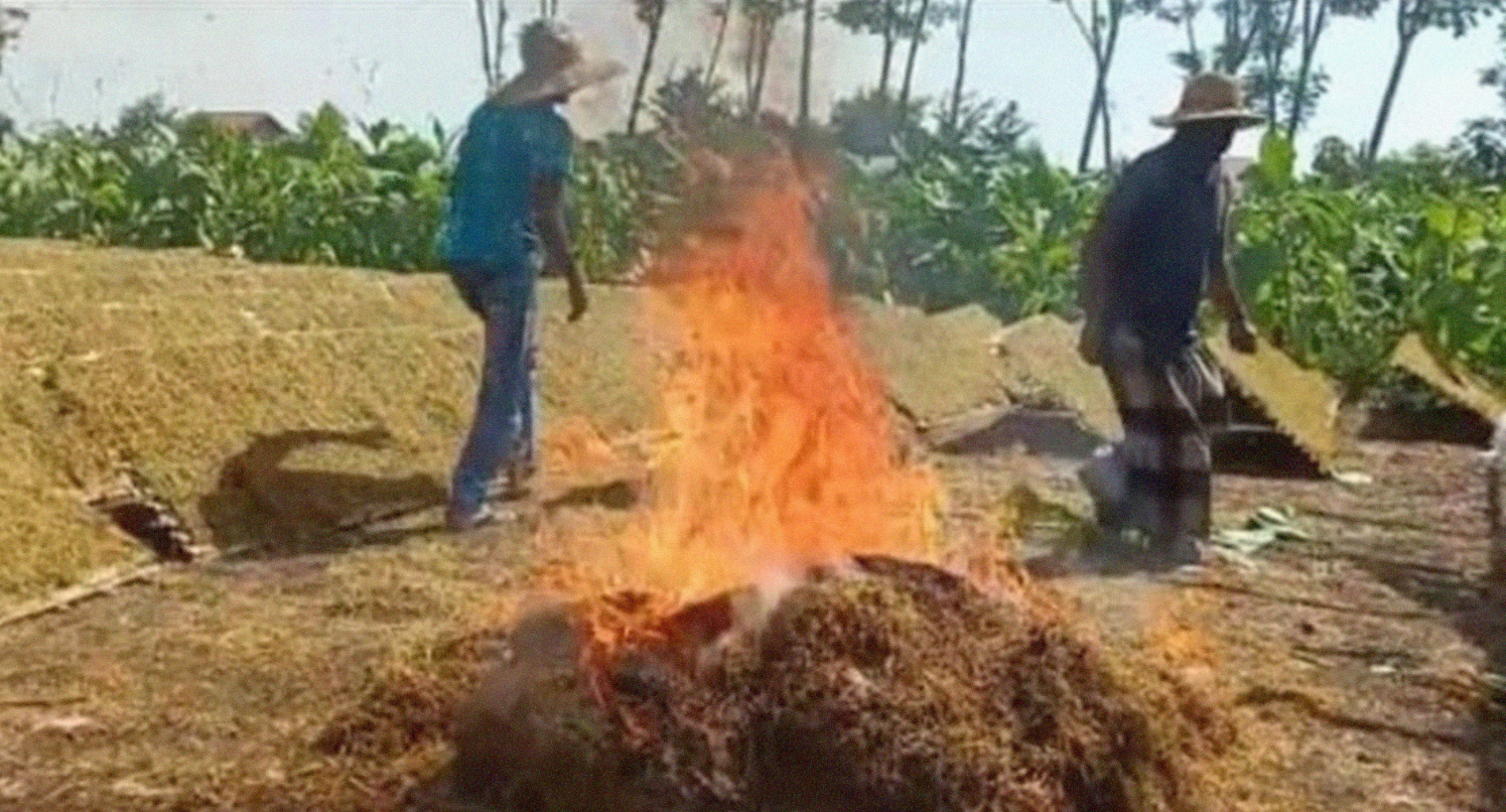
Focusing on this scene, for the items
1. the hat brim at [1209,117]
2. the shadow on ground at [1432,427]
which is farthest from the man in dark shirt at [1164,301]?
the shadow on ground at [1432,427]

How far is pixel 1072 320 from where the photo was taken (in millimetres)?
16500

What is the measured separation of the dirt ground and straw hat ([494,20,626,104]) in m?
1.65

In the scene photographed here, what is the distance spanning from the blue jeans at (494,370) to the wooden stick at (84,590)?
135 centimetres

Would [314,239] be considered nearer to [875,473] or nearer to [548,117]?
[548,117]

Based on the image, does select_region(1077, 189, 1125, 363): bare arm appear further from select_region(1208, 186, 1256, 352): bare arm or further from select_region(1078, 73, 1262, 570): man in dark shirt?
select_region(1208, 186, 1256, 352): bare arm

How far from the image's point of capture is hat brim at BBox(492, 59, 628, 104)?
8.22 metres

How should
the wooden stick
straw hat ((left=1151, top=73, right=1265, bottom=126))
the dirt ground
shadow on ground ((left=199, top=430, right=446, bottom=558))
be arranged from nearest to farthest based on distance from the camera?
the dirt ground → the wooden stick → shadow on ground ((left=199, top=430, right=446, bottom=558)) → straw hat ((left=1151, top=73, right=1265, bottom=126))

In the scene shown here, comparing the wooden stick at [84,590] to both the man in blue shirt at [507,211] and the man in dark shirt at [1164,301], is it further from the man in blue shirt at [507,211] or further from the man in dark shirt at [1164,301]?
the man in dark shirt at [1164,301]

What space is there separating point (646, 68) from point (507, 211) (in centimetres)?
113

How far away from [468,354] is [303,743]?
516 cm

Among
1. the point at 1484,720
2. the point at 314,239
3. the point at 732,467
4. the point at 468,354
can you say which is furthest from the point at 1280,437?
the point at 314,239

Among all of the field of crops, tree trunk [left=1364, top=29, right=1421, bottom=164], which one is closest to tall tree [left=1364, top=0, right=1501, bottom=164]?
tree trunk [left=1364, top=29, right=1421, bottom=164]

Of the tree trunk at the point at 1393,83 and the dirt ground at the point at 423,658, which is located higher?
the tree trunk at the point at 1393,83

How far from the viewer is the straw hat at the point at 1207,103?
8.13m
